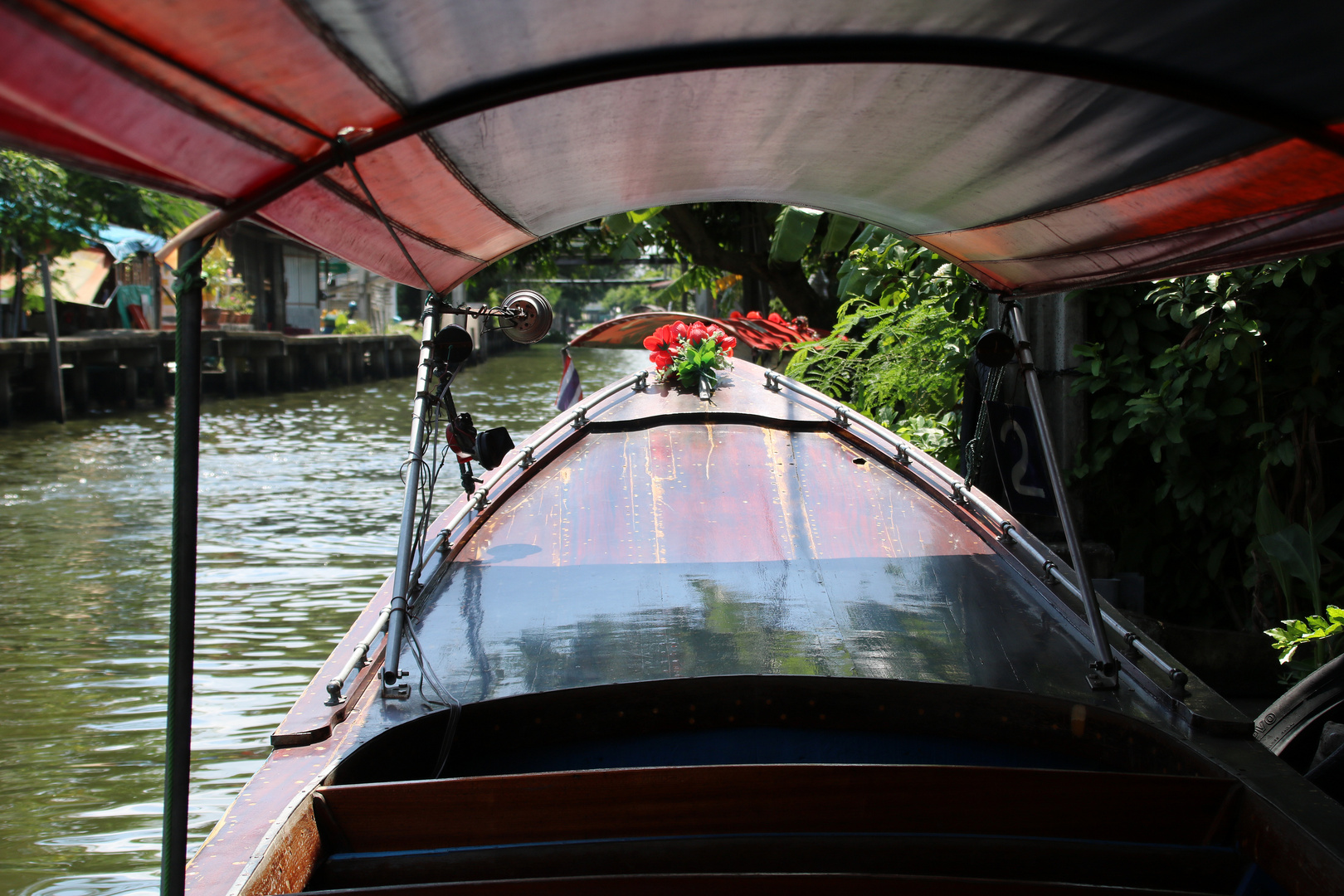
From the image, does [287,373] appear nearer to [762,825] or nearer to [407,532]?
[407,532]

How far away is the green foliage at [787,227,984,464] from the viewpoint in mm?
5910

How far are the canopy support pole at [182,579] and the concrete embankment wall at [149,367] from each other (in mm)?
15087

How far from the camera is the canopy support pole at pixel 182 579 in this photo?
1631 millimetres

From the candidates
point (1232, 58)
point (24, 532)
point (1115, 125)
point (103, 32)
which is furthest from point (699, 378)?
point (24, 532)

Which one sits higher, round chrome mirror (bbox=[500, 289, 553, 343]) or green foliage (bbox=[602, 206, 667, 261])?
green foliage (bbox=[602, 206, 667, 261])

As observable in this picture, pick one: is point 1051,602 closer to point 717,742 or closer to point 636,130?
point 717,742

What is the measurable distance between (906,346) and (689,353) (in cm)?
190

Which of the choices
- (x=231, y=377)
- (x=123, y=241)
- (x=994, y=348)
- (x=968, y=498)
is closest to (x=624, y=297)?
(x=231, y=377)

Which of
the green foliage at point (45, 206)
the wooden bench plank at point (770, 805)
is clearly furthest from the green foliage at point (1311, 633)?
the green foliage at point (45, 206)

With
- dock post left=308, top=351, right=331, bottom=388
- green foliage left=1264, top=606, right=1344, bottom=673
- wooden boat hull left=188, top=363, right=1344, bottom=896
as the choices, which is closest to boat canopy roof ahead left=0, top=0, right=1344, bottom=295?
wooden boat hull left=188, top=363, right=1344, bottom=896

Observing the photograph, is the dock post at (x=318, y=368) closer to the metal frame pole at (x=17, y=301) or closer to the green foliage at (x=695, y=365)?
the metal frame pole at (x=17, y=301)

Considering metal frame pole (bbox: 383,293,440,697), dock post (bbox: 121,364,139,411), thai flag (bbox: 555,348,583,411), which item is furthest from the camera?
dock post (bbox: 121,364,139,411)

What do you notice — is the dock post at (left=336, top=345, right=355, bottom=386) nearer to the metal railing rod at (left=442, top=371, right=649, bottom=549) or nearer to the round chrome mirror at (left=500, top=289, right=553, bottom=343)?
the metal railing rod at (left=442, top=371, right=649, bottom=549)

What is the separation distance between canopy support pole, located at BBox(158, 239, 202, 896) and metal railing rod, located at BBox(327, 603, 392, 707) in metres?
0.83
